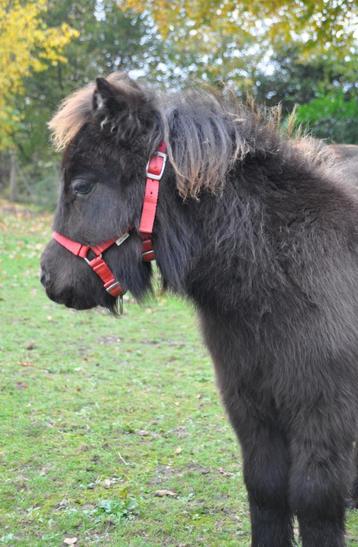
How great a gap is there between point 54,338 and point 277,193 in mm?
5541

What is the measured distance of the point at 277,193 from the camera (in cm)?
282

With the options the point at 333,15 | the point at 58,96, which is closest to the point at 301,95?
the point at 58,96

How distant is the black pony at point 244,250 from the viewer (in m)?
2.68

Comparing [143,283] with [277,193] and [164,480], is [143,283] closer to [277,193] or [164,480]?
[277,193]

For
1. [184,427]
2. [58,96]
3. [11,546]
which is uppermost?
[11,546]

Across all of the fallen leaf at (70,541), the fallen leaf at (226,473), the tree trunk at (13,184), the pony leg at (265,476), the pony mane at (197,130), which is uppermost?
the pony mane at (197,130)

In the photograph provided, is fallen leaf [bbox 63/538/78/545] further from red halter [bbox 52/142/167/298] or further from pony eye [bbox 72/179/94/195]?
pony eye [bbox 72/179/94/195]

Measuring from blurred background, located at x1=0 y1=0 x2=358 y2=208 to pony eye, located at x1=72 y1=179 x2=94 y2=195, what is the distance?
22.4 ft

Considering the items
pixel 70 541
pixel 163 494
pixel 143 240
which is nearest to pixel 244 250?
pixel 143 240

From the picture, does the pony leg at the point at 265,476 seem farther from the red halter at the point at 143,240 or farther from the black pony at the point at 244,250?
the red halter at the point at 143,240

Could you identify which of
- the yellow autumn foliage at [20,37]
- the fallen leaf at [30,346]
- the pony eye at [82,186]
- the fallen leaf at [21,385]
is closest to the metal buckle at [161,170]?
the pony eye at [82,186]

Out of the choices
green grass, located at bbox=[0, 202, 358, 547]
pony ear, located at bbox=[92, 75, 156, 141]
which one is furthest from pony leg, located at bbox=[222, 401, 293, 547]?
pony ear, located at bbox=[92, 75, 156, 141]

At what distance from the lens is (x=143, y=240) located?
2760 millimetres

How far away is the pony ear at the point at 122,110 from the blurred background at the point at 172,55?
663 cm
